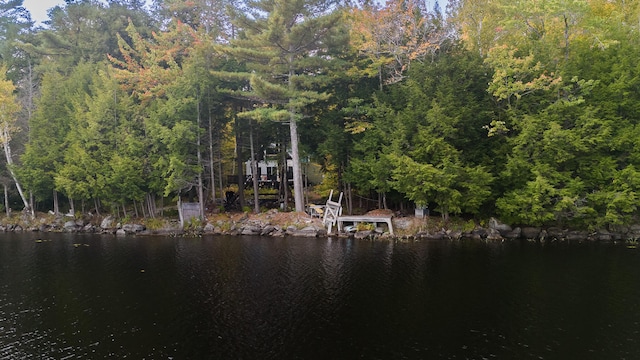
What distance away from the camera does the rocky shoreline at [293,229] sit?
28.1 metres

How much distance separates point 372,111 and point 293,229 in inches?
448

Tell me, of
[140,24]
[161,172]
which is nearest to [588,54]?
[161,172]

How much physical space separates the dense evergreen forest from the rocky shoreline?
1.18 metres

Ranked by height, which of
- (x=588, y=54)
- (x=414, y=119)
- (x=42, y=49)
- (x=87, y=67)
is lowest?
(x=414, y=119)

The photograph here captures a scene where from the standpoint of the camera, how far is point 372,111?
31.4 metres

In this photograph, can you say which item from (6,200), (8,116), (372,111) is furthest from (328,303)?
(6,200)

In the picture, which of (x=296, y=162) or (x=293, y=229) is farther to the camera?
(x=296, y=162)

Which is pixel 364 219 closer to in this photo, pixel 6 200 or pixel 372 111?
pixel 372 111

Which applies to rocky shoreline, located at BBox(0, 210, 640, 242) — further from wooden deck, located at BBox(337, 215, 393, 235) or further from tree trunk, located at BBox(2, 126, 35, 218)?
tree trunk, located at BBox(2, 126, 35, 218)

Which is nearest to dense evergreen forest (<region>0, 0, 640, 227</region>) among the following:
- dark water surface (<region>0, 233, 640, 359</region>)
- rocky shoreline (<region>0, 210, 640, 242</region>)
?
rocky shoreline (<region>0, 210, 640, 242</region>)

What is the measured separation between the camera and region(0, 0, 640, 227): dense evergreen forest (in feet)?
88.2

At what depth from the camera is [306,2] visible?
98.6 feet

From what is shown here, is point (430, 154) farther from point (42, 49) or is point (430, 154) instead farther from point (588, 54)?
point (42, 49)

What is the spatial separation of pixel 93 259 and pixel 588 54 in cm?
3608
